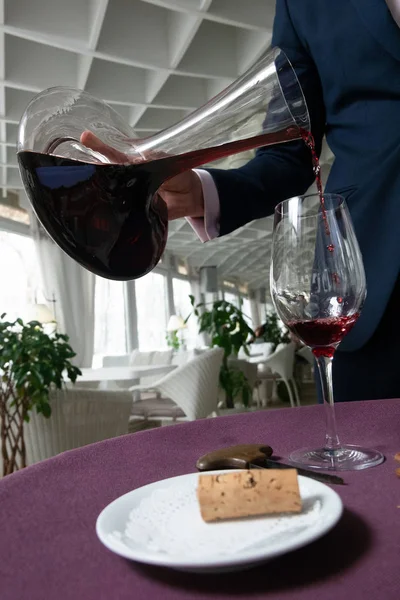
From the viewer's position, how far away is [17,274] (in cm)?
862

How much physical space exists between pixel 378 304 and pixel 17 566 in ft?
2.46

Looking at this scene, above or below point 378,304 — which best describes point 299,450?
below

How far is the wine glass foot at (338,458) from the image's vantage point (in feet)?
1.66

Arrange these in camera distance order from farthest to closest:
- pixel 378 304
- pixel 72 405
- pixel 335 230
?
pixel 72 405
pixel 378 304
pixel 335 230

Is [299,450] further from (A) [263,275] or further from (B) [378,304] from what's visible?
(A) [263,275]

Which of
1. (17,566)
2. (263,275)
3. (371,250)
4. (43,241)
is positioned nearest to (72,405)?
(371,250)

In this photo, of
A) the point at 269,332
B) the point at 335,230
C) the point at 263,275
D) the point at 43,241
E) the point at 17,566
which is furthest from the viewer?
the point at 263,275

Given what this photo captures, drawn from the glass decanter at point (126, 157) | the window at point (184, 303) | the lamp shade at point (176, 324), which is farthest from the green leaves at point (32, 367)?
the window at point (184, 303)

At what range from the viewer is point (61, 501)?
18.1 inches

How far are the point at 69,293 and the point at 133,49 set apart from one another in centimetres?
490

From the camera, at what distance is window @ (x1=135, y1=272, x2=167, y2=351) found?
1285cm

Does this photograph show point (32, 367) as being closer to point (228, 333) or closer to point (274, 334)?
point (228, 333)

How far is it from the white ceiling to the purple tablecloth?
4301 millimetres

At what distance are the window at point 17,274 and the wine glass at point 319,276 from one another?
26.6 ft
